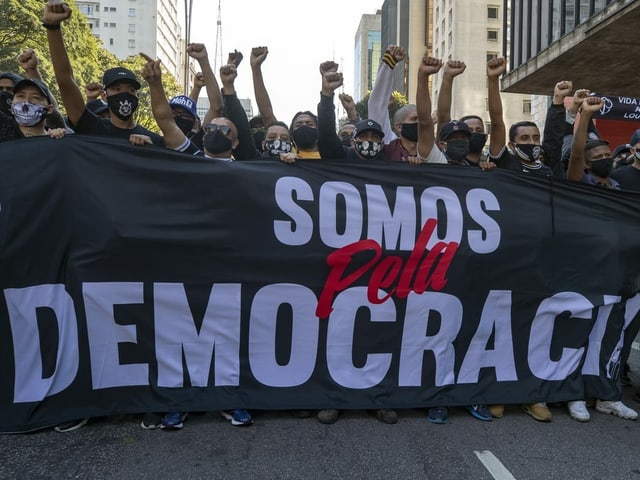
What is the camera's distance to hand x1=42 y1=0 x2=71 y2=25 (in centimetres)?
324

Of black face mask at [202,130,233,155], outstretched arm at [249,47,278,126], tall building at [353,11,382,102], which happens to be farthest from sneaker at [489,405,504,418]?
tall building at [353,11,382,102]

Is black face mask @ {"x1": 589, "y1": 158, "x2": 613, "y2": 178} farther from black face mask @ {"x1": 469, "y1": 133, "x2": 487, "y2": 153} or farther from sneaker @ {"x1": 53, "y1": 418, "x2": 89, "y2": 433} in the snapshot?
sneaker @ {"x1": 53, "y1": 418, "x2": 89, "y2": 433}

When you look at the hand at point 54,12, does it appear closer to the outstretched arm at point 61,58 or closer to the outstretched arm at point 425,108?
the outstretched arm at point 61,58

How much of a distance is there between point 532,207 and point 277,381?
206cm

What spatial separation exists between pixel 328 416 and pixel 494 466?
97 centimetres

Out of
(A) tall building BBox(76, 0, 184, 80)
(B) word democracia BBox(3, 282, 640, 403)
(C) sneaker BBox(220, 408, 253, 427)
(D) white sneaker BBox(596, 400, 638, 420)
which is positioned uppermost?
(A) tall building BBox(76, 0, 184, 80)

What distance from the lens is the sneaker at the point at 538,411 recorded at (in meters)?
3.43

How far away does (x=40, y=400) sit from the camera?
308 centimetres

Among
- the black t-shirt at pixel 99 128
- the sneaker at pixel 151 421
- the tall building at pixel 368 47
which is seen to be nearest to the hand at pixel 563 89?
the black t-shirt at pixel 99 128

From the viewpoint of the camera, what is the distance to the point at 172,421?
3141 millimetres

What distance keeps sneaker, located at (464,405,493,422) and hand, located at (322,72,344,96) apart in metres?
2.27

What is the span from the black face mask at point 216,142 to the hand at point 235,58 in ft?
2.72

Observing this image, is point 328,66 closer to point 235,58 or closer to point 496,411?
point 235,58

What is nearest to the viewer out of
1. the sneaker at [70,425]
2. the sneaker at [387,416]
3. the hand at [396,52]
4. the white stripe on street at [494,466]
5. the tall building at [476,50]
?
the white stripe on street at [494,466]
